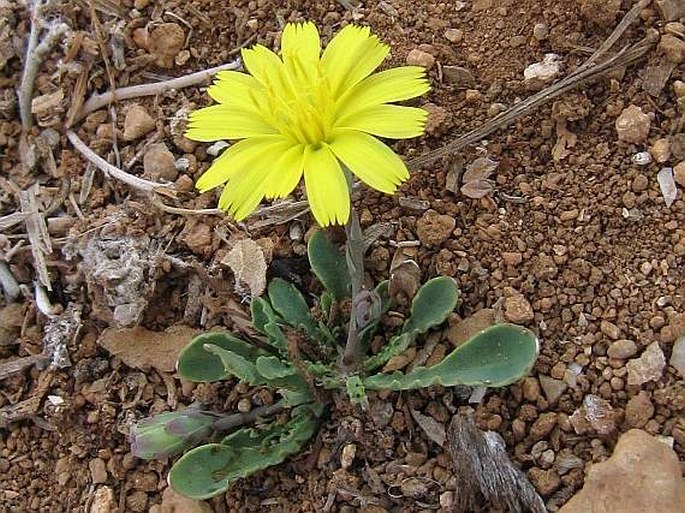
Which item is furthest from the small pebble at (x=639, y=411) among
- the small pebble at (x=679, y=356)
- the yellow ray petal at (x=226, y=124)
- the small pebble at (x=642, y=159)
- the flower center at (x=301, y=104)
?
the yellow ray petal at (x=226, y=124)

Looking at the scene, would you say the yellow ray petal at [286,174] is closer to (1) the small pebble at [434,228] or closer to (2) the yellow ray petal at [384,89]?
(2) the yellow ray petal at [384,89]

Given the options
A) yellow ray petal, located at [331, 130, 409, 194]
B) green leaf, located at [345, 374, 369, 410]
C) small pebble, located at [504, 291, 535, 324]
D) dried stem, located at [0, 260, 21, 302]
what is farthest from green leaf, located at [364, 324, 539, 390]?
dried stem, located at [0, 260, 21, 302]

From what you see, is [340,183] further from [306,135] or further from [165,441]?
[165,441]

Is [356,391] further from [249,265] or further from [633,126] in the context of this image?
[633,126]

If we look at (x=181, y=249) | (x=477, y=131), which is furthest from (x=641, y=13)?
(x=181, y=249)

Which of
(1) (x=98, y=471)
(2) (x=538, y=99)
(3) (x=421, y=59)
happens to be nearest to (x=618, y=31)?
(2) (x=538, y=99)

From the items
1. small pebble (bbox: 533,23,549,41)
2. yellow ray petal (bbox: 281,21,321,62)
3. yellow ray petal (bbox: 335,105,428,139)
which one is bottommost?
small pebble (bbox: 533,23,549,41)

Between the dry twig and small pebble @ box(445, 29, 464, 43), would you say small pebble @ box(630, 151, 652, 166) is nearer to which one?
small pebble @ box(445, 29, 464, 43)
